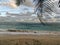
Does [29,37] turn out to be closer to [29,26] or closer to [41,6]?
[29,26]

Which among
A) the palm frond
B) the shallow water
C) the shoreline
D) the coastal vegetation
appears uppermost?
the palm frond

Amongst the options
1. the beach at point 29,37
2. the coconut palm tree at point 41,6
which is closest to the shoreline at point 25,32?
the beach at point 29,37

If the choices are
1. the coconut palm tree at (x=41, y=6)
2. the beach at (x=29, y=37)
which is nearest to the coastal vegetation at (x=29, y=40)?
the beach at (x=29, y=37)

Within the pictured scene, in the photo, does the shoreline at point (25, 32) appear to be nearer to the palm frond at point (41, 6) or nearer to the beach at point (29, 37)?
the beach at point (29, 37)

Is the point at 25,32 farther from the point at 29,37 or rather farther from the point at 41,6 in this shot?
the point at 41,6

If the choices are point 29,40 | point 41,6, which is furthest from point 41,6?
point 29,40

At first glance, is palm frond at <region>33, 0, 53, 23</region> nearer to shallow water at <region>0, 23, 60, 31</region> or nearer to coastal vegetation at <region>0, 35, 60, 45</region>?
shallow water at <region>0, 23, 60, 31</region>

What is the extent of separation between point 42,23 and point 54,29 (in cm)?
11

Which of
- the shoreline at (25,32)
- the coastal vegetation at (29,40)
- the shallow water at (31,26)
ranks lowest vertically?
the coastal vegetation at (29,40)

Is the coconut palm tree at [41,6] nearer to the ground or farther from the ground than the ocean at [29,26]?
farther from the ground

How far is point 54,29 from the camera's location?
1.18m

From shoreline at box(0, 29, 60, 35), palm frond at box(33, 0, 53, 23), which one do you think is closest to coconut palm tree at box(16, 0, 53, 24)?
palm frond at box(33, 0, 53, 23)

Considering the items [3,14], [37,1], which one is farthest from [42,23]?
[3,14]

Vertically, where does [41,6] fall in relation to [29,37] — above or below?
above
